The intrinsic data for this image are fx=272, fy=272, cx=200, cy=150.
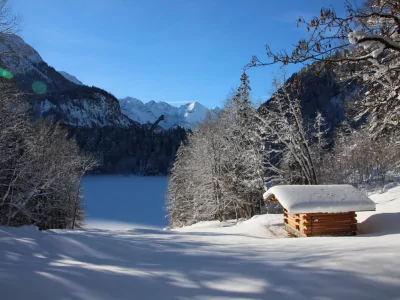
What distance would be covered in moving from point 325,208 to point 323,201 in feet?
1.05

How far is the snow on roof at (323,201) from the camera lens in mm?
12313

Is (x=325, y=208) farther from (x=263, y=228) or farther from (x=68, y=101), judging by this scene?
(x=68, y=101)

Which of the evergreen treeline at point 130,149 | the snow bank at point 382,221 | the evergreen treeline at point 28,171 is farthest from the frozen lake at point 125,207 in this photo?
the evergreen treeline at point 130,149

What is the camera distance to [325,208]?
486 inches

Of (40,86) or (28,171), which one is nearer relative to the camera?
(28,171)

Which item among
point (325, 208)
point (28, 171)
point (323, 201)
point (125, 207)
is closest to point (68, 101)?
point (125, 207)

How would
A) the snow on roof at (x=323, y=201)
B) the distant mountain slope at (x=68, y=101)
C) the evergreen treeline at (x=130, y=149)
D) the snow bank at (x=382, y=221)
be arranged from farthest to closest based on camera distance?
the distant mountain slope at (x=68, y=101) < the evergreen treeline at (x=130, y=149) < the snow on roof at (x=323, y=201) < the snow bank at (x=382, y=221)

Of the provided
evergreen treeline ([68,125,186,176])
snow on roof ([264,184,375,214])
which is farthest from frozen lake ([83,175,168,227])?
evergreen treeline ([68,125,186,176])

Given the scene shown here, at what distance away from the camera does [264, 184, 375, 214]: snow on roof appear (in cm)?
1231

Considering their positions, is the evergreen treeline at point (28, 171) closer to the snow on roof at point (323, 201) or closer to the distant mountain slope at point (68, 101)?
the snow on roof at point (323, 201)

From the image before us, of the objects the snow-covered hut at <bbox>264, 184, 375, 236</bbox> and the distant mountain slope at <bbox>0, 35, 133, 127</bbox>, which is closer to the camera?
the snow-covered hut at <bbox>264, 184, 375, 236</bbox>

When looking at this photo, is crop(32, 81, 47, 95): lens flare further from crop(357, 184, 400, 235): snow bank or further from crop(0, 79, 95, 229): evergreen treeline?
crop(357, 184, 400, 235): snow bank

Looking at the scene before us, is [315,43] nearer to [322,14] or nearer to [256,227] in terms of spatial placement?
[322,14]

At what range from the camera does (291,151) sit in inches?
795
